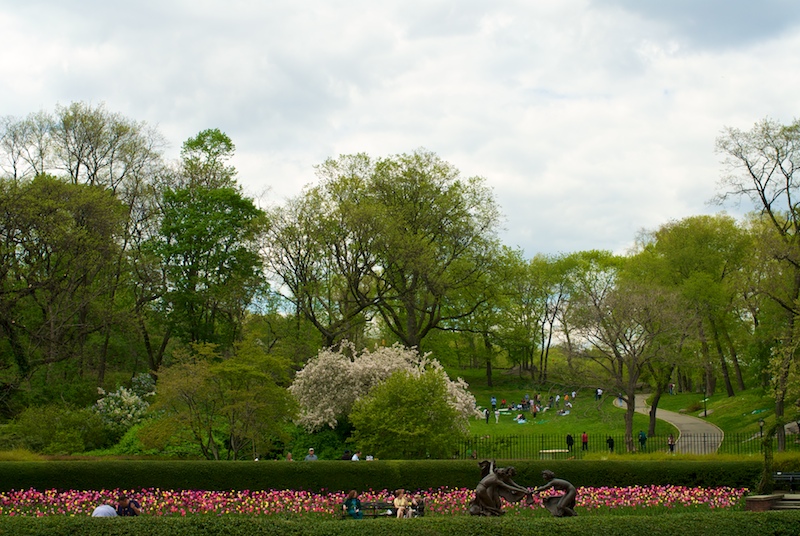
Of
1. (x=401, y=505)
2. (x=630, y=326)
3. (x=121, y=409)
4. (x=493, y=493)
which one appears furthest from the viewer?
(x=630, y=326)

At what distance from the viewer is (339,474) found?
20.0 metres

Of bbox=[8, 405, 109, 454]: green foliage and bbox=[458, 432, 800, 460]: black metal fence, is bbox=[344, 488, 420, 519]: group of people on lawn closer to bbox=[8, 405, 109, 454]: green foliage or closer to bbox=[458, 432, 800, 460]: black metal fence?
bbox=[458, 432, 800, 460]: black metal fence

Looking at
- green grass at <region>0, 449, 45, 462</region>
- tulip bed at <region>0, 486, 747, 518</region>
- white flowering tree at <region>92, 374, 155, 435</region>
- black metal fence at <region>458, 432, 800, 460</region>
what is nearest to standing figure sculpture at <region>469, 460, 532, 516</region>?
tulip bed at <region>0, 486, 747, 518</region>

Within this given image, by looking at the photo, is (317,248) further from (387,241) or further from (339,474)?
(339,474)

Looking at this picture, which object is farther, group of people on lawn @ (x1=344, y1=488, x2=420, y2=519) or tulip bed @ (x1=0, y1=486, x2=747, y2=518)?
tulip bed @ (x1=0, y1=486, x2=747, y2=518)

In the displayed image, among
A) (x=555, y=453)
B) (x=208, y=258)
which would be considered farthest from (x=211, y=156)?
(x=555, y=453)

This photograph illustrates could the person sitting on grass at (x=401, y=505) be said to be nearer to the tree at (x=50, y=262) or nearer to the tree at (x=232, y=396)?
the tree at (x=232, y=396)

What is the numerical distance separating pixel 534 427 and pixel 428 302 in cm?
980

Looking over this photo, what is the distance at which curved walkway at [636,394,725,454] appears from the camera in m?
33.8

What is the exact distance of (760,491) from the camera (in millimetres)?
19031

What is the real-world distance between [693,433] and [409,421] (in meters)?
19.6

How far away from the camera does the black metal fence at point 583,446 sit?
2867 centimetres

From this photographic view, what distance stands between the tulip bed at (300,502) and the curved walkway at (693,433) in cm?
919

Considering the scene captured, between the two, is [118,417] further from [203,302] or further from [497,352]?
[497,352]
